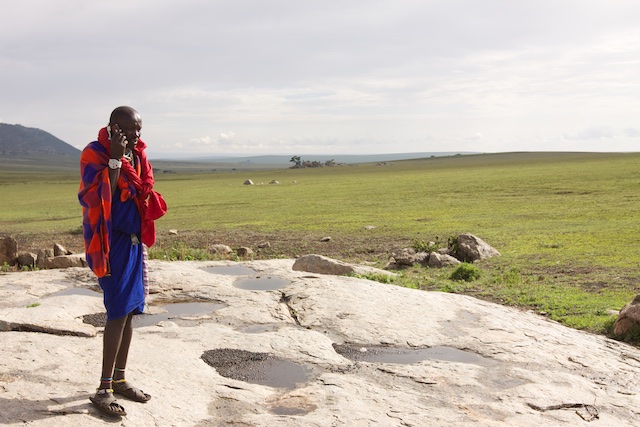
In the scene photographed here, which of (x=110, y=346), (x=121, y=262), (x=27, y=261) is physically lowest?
(x=27, y=261)

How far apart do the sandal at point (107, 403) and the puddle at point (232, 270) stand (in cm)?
653

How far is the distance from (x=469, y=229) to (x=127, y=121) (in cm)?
1826

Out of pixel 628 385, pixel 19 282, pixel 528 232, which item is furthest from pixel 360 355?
pixel 528 232

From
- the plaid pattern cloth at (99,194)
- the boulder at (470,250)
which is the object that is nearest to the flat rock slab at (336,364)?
the plaid pattern cloth at (99,194)

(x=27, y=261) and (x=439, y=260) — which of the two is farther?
(x=439, y=260)

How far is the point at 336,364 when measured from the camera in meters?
6.55

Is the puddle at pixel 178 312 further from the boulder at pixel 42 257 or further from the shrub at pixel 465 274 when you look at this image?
the shrub at pixel 465 274

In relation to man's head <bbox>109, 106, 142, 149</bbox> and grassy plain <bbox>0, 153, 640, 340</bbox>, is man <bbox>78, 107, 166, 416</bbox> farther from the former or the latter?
grassy plain <bbox>0, 153, 640, 340</bbox>

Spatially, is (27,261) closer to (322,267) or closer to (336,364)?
(322,267)

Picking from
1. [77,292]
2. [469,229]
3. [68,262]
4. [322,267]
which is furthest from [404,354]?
[469,229]

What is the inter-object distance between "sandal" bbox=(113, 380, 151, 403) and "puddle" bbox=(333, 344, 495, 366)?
8.45ft

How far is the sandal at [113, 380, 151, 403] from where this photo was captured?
16.4 feet

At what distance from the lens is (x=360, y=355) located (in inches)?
273

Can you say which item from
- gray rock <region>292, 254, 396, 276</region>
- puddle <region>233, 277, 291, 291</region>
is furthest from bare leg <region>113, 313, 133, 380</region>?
gray rock <region>292, 254, 396, 276</region>
